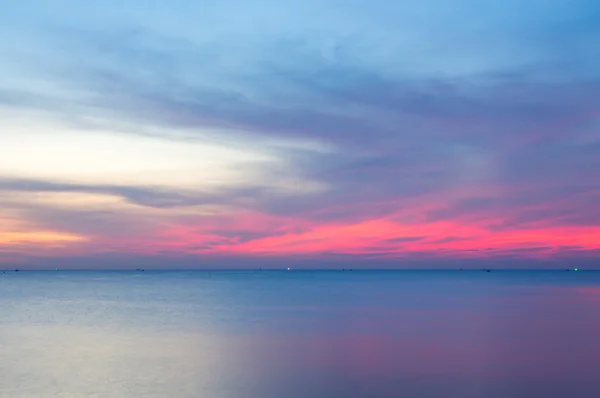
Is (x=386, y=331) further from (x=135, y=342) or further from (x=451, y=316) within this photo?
(x=135, y=342)

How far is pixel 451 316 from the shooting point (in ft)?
191

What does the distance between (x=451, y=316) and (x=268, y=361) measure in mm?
29406

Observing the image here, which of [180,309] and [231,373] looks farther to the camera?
[180,309]

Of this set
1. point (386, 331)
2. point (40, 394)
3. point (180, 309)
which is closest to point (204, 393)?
point (40, 394)

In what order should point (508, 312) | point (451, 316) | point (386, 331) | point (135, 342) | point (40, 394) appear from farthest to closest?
point (508, 312) < point (451, 316) < point (386, 331) < point (135, 342) < point (40, 394)

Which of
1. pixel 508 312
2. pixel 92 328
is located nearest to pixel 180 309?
pixel 92 328

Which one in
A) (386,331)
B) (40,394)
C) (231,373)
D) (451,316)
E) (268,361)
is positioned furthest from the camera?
(451,316)

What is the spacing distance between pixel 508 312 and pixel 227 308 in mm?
29754

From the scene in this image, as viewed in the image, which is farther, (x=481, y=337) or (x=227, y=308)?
(x=227, y=308)

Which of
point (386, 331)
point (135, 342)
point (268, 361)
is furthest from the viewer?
point (386, 331)

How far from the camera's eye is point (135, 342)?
4053 centimetres

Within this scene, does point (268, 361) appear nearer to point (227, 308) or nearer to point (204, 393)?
point (204, 393)

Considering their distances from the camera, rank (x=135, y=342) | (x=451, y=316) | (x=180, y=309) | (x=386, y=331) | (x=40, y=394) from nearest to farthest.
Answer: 1. (x=40, y=394)
2. (x=135, y=342)
3. (x=386, y=331)
4. (x=451, y=316)
5. (x=180, y=309)

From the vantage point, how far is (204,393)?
2575 cm
